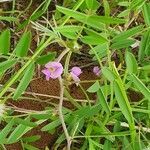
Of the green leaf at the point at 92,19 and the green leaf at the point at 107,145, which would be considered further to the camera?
the green leaf at the point at 107,145

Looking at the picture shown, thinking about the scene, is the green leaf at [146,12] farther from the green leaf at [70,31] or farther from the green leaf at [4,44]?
the green leaf at [4,44]

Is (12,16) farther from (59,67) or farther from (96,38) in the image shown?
(96,38)

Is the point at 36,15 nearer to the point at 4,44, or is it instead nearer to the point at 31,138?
the point at 4,44

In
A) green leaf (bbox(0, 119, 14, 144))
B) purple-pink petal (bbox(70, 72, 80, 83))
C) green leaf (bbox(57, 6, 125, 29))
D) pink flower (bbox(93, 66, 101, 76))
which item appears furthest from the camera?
pink flower (bbox(93, 66, 101, 76))

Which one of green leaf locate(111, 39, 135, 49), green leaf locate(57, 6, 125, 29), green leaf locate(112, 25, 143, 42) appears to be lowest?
green leaf locate(111, 39, 135, 49)

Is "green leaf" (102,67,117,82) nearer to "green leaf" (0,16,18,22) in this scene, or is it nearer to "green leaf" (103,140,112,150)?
"green leaf" (103,140,112,150)

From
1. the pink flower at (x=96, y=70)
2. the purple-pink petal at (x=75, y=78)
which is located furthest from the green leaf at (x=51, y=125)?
the pink flower at (x=96, y=70)

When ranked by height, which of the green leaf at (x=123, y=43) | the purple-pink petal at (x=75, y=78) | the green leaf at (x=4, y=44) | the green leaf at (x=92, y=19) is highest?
the green leaf at (x=92, y=19)

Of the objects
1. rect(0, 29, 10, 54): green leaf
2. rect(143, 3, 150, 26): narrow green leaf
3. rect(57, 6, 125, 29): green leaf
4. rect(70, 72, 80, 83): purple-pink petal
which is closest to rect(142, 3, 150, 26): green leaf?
rect(143, 3, 150, 26): narrow green leaf

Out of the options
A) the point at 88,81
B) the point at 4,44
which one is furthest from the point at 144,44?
the point at 4,44
